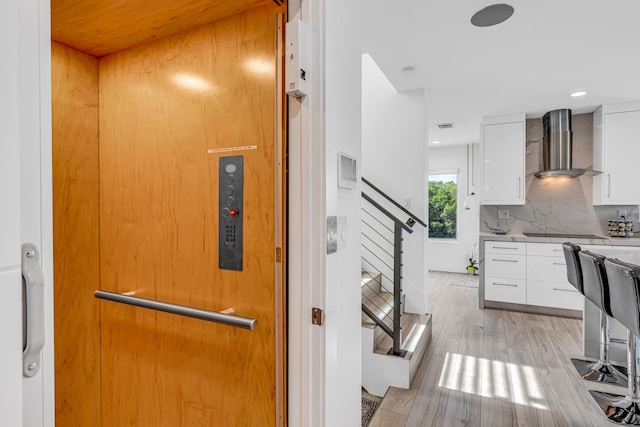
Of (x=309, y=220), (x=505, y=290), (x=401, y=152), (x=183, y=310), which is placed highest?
(x=401, y=152)

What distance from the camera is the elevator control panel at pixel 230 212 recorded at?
130 centimetres

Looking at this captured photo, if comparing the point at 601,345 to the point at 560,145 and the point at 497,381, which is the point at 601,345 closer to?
the point at 497,381

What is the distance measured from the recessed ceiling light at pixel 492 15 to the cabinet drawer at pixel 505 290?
10.7ft

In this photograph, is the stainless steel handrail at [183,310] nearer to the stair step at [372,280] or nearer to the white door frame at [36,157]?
the white door frame at [36,157]

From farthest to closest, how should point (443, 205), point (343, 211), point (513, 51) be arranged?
point (443, 205) → point (513, 51) → point (343, 211)

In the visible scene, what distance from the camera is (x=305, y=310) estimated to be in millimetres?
1104

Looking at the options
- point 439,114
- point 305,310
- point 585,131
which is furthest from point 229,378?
point 585,131

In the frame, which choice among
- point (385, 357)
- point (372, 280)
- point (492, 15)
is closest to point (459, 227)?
point (372, 280)

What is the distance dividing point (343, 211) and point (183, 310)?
754 millimetres

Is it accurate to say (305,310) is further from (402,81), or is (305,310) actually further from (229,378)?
(402,81)

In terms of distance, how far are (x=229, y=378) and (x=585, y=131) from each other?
17.7ft

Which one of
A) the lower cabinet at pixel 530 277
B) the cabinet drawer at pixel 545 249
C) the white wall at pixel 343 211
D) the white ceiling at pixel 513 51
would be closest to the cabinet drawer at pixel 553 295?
the lower cabinet at pixel 530 277

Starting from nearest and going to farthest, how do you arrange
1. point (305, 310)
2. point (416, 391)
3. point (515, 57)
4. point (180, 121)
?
1. point (305, 310)
2. point (180, 121)
3. point (416, 391)
4. point (515, 57)

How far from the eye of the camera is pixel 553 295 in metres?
4.12
